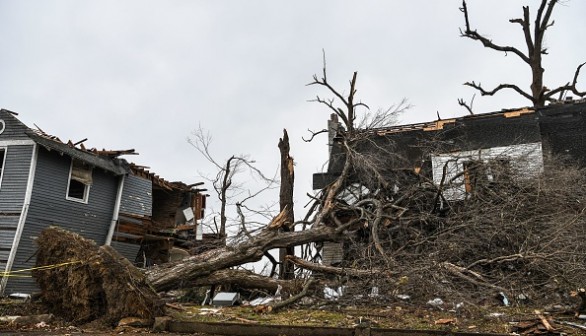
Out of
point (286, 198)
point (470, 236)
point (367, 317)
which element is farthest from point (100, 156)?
point (470, 236)

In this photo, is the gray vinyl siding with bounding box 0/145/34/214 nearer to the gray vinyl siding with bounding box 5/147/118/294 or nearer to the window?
the gray vinyl siding with bounding box 5/147/118/294

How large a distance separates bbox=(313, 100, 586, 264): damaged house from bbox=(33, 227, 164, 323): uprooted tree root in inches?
235

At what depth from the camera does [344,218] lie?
12.5 meters

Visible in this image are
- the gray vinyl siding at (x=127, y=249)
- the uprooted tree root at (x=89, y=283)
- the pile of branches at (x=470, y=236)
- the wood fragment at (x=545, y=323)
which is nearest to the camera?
the wood fragment at (x=545, y=323)

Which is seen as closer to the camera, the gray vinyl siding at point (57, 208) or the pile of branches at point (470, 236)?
the pile of branches at point (470, 236)

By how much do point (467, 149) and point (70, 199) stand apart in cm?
1153

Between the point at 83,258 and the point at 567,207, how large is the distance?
9511mm

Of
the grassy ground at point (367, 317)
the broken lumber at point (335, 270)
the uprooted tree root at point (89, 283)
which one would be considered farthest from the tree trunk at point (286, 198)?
the uprooted tree root at point (89, 283)

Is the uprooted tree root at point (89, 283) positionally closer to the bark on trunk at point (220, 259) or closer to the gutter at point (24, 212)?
the bark on trunk at point (220, 259)

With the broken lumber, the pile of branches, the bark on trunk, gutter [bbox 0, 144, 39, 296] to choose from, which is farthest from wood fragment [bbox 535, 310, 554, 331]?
gutter [bbox 0, 144, 39, 296]

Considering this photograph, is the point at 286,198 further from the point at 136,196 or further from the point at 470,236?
the point at 136,196

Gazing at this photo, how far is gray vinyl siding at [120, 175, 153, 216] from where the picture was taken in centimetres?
1443

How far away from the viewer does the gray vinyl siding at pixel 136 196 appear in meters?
14.4

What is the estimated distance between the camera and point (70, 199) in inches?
503
